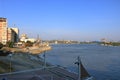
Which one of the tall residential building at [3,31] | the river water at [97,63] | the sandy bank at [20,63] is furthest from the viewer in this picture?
the tall residential building at [3,31]

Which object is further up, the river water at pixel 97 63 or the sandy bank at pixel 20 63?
the sandy bank at pixel 20 63

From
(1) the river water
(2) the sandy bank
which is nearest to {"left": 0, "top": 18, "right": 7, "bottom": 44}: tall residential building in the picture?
(1) the river water

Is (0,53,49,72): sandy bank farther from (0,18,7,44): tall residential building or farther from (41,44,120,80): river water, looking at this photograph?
(0,18,7,44): tall residential building

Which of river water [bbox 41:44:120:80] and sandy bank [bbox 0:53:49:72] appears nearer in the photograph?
sandy bank [bbox 0:53:49:72]

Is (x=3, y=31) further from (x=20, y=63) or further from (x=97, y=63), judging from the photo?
(x=20, y=63)

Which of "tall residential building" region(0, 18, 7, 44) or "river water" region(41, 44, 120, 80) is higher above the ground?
"tall residential building" region(0, 18, 7, 44)

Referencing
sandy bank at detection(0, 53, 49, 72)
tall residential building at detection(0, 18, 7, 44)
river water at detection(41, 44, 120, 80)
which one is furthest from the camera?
tall residential building at detection(0, 18, 7, 44)

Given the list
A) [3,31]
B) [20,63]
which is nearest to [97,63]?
[20,63]

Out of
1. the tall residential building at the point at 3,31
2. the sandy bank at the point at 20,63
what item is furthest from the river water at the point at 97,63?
the tall residential building at the point at 3,31

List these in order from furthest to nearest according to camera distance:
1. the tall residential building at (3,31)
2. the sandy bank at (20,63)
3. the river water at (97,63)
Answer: the tall residential building at (3,31), the river water at (97,63), the sandy bank at (20,63)

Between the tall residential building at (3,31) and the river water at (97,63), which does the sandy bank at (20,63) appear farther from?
the tall residential building at (3,31)

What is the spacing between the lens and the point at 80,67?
53.3ft

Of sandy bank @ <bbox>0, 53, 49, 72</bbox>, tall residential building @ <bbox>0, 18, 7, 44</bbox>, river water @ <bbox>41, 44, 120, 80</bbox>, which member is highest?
tall residential building @ <bbox>0, 18, 7, 44</bbox>

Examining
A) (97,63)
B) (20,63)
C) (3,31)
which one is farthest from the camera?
(3,31)
